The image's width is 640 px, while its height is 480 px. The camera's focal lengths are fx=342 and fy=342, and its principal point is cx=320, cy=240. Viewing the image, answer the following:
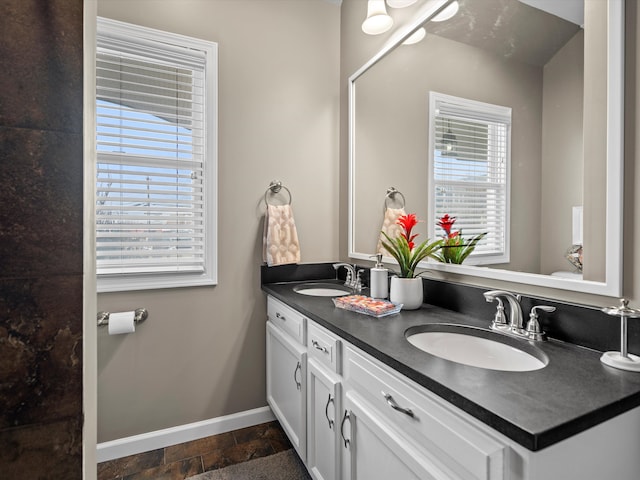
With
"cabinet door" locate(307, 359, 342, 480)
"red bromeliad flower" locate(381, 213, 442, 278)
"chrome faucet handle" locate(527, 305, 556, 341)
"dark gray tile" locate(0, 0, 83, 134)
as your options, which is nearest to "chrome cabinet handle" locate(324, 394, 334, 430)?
"cabinet door" locate(307, 359, 342, 480)

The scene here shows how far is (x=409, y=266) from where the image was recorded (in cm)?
156

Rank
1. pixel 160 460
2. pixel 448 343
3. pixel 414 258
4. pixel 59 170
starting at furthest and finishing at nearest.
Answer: pixel 160 460
pixel 414 258
pixel 448 343
pixel 59 170

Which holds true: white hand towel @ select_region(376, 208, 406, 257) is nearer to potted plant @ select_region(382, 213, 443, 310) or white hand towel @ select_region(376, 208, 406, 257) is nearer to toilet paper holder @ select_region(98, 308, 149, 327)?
potted plant @ select_region(382, 213, 443, 310)

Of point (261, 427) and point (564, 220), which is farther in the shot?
point (261, 427)

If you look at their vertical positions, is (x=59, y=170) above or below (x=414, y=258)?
above

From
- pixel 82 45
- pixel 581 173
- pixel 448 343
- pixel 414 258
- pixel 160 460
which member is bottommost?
pixel 160 460

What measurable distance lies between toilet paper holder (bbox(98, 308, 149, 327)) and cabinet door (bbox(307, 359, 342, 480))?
3.16 ft

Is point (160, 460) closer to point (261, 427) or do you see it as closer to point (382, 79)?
point (261, 427)

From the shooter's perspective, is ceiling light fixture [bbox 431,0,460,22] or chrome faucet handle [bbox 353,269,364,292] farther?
chrome faucet handle [bbox 353,269,364,292]

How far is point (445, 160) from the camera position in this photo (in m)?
1.56

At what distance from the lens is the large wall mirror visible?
38.0 inches

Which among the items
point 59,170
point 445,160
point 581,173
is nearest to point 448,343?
point 581,173

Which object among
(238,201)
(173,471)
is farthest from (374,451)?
(238,201)

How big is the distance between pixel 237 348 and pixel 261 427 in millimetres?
504
